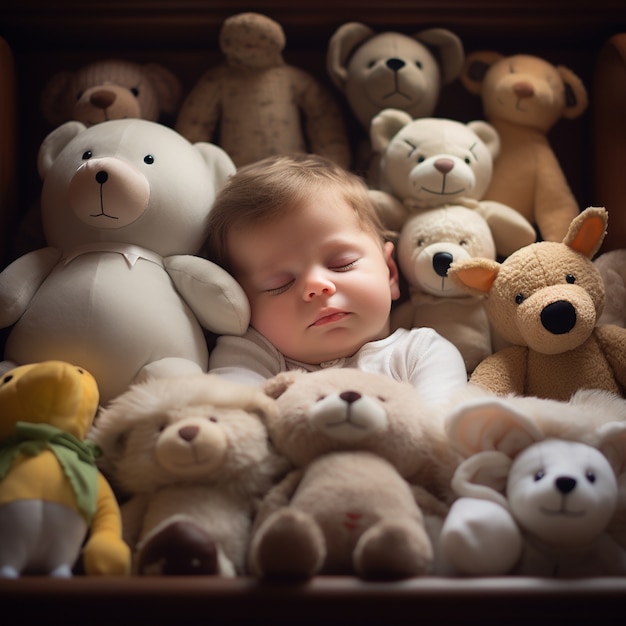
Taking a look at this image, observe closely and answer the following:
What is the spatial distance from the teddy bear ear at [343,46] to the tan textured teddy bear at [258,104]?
0.04 metres

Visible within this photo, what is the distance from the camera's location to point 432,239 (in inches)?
46.1

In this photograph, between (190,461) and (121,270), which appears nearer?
(190,461)

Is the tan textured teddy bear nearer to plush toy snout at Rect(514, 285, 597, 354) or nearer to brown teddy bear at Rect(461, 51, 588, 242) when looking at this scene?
brown teddy bear at Rect(461, 51, 588, 242)

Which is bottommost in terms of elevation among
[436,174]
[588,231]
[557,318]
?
[557,318]

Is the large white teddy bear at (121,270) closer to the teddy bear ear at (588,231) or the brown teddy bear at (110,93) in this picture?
the brown teddy bear at (110,93)

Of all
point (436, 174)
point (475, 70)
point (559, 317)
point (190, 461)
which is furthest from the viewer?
point (475, 70)

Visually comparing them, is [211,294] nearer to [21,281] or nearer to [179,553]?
[21,281]

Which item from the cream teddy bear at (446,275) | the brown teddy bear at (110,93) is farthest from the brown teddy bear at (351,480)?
the brown teddy bear at (110,93)

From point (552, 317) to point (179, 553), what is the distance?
55 centimetres

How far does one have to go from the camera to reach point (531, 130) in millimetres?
1350

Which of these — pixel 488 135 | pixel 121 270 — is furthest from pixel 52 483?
pixel 488 135

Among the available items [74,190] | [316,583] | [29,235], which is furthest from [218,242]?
[316,583]

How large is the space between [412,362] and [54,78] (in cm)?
83

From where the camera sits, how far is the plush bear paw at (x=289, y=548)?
67 cm
